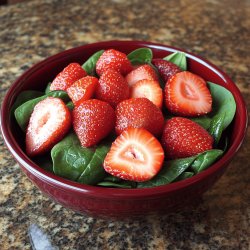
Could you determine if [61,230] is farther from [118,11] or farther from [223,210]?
[118,11]

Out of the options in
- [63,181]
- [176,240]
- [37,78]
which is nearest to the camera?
[63,181]

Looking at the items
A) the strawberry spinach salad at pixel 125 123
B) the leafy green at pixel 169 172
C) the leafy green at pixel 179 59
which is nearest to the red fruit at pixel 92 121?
the strawberry spinach salad at pixel 125 123

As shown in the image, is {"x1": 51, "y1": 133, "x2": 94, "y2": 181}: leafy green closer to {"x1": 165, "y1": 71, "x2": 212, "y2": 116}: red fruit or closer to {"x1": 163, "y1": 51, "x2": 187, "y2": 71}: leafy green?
{"x1": 165, "y1": 71, "x2": 212, "y2": 116}: red fruit

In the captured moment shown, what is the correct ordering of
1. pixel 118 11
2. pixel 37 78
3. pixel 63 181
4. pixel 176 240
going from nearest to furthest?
pixel 63 181 → pixel 176 240 → pixel 37 78 → pixel 118 11

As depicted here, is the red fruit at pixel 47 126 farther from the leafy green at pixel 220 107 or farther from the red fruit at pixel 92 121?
the leafy green at pixel 220 107

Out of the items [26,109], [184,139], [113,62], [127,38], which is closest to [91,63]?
[113,62]

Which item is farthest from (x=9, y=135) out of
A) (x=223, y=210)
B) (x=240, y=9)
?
(x=240, y=9)

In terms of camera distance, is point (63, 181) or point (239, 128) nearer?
point (63, 181)
